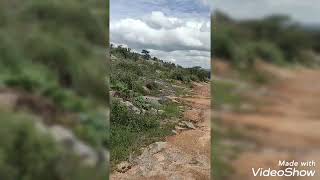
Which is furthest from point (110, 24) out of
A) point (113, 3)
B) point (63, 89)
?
point (63, 89)

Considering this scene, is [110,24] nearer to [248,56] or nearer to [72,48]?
[72,48]

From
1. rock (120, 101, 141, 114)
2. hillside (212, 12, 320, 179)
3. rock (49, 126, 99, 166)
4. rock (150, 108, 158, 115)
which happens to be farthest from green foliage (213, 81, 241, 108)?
rock (49, 126, 99, 166)

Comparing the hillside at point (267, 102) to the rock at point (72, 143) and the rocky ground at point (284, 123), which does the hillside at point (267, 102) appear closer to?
the rocky ground at point (284, 123)

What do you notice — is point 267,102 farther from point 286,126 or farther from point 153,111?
point 153,111

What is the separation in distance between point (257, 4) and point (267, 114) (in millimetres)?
944

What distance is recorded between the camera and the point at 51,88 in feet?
23.9

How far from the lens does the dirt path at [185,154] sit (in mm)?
7496

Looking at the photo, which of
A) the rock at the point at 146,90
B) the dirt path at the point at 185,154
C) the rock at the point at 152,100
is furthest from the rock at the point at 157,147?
the rock at the point at 146,90

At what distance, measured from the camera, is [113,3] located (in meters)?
7.40

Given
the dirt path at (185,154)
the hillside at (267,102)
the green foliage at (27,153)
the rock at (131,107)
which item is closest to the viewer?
the green foliage at (27,153)

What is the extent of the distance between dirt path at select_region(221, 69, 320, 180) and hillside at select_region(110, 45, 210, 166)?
644mm

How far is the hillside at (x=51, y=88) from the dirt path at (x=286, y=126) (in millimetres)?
1315

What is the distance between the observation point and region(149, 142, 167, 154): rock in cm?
764

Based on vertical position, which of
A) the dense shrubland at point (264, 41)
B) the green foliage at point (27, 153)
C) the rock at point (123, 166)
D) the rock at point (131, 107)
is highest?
the dense shrubland at point (264, 41)
